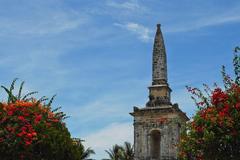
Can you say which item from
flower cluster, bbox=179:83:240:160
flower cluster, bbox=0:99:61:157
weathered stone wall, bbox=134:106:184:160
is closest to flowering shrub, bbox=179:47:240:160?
flower cluster, bbox=179:83:240:160

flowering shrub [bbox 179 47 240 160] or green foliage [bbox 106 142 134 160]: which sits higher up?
green foliage [bbox 106 142 134 160]

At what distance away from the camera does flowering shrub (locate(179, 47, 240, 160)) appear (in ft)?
68.0

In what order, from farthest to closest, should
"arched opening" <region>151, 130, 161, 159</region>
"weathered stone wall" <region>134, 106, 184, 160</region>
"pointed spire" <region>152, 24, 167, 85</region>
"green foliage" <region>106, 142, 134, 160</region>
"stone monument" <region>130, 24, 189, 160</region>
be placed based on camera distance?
"green foliage" <region>106, 142, 134, 160</region> → "arched opening" <region>151, 130, 161, 159</region> → "pointed spire" <region>152, 24, 167, 85</region> → "stone monument" <region>130, 24, 189, 160</region> → "weathered stone wall" <region>134, 106, 184, 160</region>

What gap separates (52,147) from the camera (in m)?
22.8

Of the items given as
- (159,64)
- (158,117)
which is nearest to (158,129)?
(158,117)

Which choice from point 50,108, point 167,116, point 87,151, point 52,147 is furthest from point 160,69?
point 87,151

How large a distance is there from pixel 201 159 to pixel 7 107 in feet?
23.1

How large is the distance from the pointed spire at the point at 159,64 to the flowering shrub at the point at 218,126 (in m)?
13.3

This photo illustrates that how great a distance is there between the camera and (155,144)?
3694cm

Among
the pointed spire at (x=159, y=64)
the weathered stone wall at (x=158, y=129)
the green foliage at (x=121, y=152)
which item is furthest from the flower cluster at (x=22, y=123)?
the green foliage at (x=121, y=152)

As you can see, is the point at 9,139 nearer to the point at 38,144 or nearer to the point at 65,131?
the point at 38,144

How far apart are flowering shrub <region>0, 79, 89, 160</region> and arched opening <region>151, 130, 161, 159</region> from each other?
11.9 meters

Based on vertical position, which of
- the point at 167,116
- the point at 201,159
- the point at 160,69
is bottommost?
the point at 201,159

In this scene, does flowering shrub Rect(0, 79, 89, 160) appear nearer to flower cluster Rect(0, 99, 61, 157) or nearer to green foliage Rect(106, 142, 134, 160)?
flower cluster Rect(0, 99, 61, 157)
